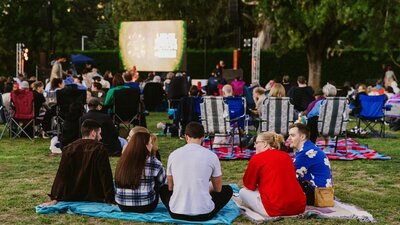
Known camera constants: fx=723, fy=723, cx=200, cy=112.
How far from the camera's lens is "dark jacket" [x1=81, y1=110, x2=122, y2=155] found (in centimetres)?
926

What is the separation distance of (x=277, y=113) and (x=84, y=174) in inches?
172

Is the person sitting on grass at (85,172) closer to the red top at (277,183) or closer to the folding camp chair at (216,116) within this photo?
the red top at (277,183)

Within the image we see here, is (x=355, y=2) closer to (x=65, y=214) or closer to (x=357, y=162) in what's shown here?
(x=357, y=162)

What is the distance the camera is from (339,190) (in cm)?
762

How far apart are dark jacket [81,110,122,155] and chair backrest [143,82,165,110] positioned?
599cm

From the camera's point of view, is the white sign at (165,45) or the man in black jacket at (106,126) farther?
the white sign at (165,45)

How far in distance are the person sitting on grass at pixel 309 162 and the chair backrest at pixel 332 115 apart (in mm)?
3720

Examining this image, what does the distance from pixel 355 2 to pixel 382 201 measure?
57.0 ft

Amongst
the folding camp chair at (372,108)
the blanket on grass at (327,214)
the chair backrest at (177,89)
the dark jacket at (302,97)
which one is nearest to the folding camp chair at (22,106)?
the chair backrest at (177,89)

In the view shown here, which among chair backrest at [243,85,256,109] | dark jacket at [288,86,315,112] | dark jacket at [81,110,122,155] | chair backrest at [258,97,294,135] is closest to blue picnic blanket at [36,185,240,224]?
dark jacket at [81,110,122,155]

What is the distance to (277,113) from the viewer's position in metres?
10.2

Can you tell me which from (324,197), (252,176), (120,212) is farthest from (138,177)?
(324,197)

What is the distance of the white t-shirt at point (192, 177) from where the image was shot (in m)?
5.70

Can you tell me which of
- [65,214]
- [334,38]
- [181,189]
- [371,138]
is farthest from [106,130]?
[334,38]
